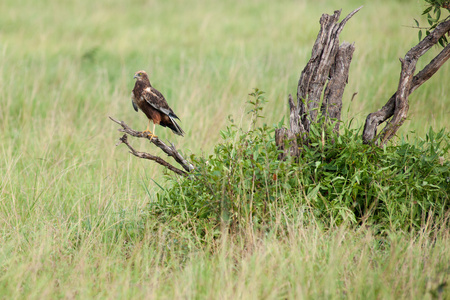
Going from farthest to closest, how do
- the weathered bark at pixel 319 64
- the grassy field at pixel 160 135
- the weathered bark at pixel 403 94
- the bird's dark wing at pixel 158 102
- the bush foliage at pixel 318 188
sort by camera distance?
1. the bird's dark wing at pixel 158 102
2. the weathered bark at pixel 319 64
3. the weathered bark at pixel 403 94
4. the bush foliage at pixel 318 188
5. the grassy field at pixel 160 135

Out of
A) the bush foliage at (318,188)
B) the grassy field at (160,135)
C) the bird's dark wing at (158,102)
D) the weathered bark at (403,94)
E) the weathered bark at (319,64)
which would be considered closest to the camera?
the grassy field at (160,135)

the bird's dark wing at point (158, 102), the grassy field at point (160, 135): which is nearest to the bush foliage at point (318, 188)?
the grassy field at point (160, 135)

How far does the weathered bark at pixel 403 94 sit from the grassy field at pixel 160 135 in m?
0.25

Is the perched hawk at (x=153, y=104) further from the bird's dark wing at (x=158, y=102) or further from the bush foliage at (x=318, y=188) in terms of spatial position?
the bush foliage at (x=318, y=188)

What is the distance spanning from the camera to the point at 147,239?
3.69 meters

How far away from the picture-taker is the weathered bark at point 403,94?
4059 mm

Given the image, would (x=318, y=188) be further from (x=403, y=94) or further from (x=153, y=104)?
(x=153, y=104)

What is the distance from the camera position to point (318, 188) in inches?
141

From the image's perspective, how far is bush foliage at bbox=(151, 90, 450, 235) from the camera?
3631 millimetres

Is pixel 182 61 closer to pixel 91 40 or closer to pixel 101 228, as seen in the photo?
pixel 91 40

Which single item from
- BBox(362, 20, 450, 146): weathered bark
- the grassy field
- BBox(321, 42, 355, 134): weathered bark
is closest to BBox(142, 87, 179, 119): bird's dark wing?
the grassy field

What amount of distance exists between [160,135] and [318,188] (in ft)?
10.9

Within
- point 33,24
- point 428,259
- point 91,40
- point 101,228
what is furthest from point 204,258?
point 33,24

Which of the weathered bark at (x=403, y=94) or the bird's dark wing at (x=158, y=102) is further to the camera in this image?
the bird's dark wing at (x=158, y=102)
